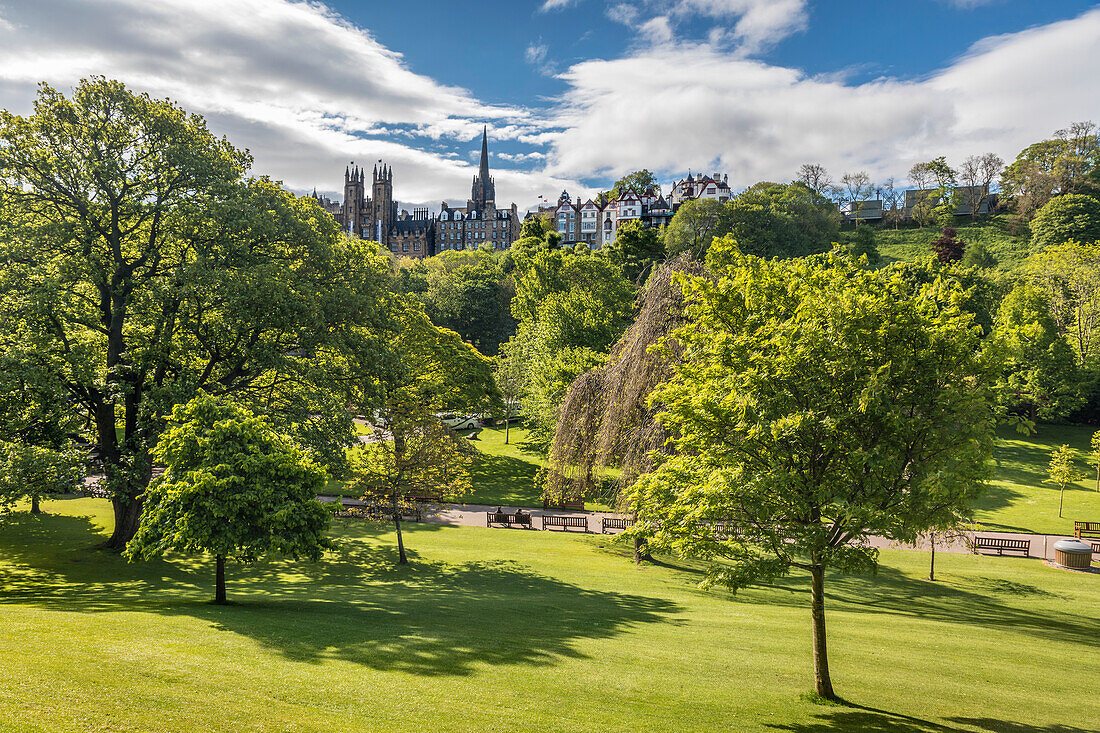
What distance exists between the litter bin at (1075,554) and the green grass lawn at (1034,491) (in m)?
3.34

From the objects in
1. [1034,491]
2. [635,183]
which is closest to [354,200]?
[635,183]

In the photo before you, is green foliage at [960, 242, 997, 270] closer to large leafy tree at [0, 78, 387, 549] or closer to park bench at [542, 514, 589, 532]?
park bench at [542, 514, 589, 532]

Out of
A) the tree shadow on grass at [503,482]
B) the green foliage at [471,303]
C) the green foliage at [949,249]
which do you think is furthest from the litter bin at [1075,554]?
the green foliage at [949,249]

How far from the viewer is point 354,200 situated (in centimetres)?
16825

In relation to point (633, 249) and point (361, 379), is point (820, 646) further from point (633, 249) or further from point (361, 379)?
point (633, 249)

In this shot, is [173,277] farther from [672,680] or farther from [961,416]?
[961,416]

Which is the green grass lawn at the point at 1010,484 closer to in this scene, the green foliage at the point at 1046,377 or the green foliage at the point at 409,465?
the green foliage at the point at 1046,377

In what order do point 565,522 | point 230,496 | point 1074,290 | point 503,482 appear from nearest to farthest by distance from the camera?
point 230,496 < point 565,522 < point 503,482 < point 1074,290

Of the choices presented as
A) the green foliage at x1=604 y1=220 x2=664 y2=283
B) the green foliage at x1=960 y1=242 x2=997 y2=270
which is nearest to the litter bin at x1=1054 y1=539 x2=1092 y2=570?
the green foliage at x1=604 y1=220 x2=664 y2=283

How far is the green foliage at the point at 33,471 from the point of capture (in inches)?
644

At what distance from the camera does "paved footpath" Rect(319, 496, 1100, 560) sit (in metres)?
26.9

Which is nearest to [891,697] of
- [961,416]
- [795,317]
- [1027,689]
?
[1027,689]

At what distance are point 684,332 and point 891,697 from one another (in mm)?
7652

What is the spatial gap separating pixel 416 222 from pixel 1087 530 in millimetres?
156846
